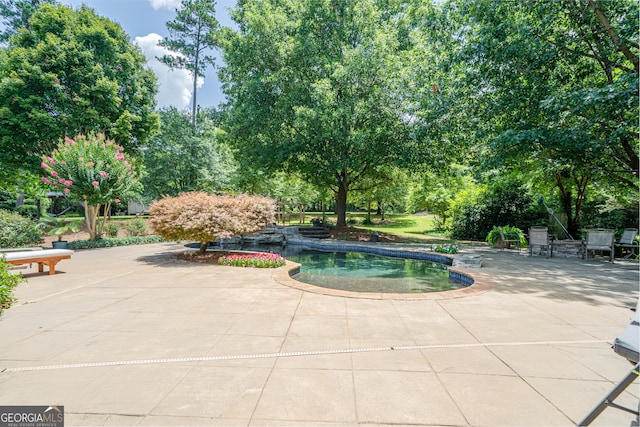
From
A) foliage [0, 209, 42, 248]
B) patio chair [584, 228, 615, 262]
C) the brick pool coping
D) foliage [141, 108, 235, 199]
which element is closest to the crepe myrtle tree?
foliage [0, 209, 42, 248]

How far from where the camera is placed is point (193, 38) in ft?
81.8

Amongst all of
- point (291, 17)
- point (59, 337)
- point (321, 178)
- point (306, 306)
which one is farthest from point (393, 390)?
point (291, 17)

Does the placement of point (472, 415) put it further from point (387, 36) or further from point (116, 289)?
point (387, 36)

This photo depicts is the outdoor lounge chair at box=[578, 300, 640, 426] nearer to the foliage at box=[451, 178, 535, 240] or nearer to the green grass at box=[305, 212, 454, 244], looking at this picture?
the foliage at box=[451, 178, 535, 240]

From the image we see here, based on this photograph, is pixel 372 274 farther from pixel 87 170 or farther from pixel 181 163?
pixel 181 163

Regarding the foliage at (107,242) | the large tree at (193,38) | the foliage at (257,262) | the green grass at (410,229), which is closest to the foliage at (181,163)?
the large tree at (193,38)

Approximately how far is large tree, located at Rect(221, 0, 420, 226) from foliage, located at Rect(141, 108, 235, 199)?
17.9 feet

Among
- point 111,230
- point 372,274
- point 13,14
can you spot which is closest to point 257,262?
point 372,274

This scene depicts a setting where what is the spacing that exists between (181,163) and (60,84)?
7027mm

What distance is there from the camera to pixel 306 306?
4449mm

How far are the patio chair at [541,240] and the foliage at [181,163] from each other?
17.4 m

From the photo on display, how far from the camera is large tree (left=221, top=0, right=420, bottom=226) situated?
12.9m

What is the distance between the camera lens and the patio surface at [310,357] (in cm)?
212

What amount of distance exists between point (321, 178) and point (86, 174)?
10.3 metres
